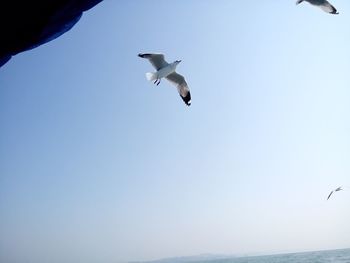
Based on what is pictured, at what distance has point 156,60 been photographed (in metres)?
7.24

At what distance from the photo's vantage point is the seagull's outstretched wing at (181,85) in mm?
6668

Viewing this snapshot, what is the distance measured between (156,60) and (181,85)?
749 millimetres

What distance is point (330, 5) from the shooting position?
5.20 m

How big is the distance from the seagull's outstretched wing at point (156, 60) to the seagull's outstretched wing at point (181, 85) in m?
0.27

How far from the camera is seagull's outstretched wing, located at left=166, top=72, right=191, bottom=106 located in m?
6.67

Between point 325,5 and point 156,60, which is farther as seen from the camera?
point 156,60

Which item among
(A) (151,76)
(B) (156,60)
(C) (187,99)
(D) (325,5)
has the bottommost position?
(C) (187,99)

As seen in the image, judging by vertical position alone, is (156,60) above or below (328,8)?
above

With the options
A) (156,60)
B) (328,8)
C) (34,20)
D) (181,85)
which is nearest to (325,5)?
(328,8)

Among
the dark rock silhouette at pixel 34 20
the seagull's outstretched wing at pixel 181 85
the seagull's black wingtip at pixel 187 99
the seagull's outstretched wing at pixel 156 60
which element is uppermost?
the seagull's outstretched wing at pixel 156 60

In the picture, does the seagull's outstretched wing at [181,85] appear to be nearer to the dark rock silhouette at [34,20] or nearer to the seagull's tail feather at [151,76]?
the seagull's tail feather at [151,76]

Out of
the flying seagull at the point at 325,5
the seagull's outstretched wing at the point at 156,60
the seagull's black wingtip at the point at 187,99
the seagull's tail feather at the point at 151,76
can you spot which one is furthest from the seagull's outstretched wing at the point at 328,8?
the seagull's tail feather at the point at 151,76

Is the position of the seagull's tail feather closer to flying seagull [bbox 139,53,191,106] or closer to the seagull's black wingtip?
flying seagull [bbox 139,53,191,106]

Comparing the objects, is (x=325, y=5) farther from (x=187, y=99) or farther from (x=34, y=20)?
(x=34, y=20)
